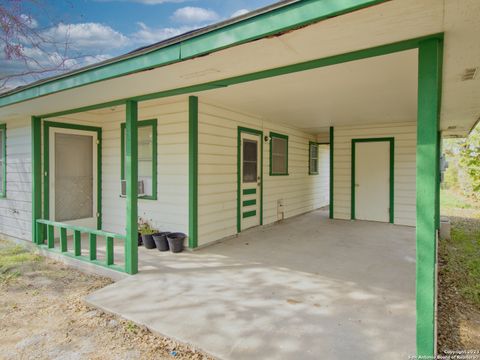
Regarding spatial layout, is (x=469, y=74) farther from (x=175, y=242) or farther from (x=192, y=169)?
(x=175, y=242)

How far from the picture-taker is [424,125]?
184 cm

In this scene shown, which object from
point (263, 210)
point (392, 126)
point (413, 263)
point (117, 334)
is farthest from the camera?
point (392, 126)

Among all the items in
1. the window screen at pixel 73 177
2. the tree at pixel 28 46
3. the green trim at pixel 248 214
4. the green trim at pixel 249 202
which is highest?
the tree at pixel 28 46

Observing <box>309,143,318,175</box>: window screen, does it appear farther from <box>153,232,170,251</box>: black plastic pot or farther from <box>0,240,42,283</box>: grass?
<box>0,240,42,283</box>: grass

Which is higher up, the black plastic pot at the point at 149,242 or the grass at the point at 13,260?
the black plastic pot at the point at 149,242

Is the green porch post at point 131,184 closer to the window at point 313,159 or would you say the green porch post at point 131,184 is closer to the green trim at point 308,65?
the green trim at point 308,65

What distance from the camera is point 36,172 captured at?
189 inches

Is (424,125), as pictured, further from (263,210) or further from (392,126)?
(392,126)

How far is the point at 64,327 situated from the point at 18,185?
389cm

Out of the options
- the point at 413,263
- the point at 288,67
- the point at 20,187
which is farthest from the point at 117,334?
the point at 20,187

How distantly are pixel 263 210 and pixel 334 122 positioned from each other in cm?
268

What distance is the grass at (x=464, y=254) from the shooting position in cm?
345

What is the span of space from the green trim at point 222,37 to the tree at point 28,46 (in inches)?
76.6

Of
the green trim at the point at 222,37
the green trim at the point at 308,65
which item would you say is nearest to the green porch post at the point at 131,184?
the green trim at the point at 308,65
